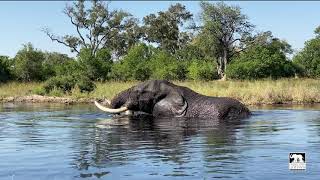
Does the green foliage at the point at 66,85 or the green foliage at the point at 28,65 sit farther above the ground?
the green foliage at the point at 28,65

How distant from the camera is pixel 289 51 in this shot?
9800 cm

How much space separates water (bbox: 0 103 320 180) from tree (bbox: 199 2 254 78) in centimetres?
4554

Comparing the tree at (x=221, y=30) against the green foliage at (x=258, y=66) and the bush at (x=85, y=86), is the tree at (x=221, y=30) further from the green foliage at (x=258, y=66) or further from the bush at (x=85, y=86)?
the bush at (x=85, y=86)

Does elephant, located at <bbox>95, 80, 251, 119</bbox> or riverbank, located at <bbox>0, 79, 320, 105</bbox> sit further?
riverbank, located at <bbox>0, 79, 320, 105</bbox>

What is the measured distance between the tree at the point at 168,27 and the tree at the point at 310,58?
784 inches

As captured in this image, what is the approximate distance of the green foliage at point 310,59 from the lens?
60.2 meters

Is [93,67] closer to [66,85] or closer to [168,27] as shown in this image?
[66,85]

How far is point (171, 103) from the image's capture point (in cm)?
1919

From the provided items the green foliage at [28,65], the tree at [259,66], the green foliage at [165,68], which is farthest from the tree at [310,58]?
the green foliage at [28,65]

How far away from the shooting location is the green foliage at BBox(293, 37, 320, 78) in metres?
60.2

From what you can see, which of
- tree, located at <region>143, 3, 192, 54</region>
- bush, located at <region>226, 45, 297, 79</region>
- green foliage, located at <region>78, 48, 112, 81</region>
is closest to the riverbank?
green foliage, located at <region>78, 48, 112, 81</region>

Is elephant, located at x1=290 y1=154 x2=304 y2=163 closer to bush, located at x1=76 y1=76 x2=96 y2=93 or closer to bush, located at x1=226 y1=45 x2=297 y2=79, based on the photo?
bush, located at x1=76 y1=76 x2=96 y2=93

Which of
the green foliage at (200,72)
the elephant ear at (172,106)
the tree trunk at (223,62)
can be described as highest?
the tree trunk at (223,62)

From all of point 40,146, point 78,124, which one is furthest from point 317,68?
point 40,146
